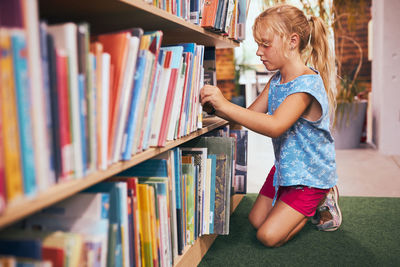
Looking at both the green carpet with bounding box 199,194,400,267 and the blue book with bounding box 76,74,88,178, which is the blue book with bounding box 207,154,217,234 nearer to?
the green carpet with bounding box 199,194,400,267

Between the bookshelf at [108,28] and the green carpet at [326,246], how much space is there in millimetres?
142

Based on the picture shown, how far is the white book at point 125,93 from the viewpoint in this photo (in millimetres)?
723

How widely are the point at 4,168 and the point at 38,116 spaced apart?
0.29 ft

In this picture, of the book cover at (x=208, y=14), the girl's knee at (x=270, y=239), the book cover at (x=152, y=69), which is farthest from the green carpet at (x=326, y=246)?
the book cover at (x=208, y=14)

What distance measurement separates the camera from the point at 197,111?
1.22 meters

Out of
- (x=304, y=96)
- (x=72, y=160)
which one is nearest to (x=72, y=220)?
(x=72, y=160)

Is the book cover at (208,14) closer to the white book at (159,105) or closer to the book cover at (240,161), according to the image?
the white book at (159,105)

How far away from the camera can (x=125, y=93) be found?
2.40 ft

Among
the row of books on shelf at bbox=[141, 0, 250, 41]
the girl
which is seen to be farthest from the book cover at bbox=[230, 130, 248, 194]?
the row of books on shelf at bbox=[141, 0, 250, 41]

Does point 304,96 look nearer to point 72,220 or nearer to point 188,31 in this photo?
point 188,31

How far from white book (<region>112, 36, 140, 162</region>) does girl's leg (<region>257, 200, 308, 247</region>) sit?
862 mm

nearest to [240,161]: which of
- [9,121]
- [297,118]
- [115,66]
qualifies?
[297,118]

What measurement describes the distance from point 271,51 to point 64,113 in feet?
3.40

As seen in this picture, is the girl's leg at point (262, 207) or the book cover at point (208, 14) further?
the girl's leg at point (262, 207)
